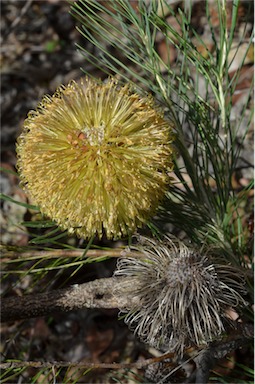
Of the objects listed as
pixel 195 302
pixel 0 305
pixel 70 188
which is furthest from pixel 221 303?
pixel 0 305

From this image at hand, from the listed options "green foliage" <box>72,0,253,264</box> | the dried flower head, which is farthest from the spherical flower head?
"green foliage" <box>72,0,253,264</box>

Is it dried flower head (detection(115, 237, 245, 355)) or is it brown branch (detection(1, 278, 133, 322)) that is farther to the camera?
brown branch (detection(1, 278, 133, 322))

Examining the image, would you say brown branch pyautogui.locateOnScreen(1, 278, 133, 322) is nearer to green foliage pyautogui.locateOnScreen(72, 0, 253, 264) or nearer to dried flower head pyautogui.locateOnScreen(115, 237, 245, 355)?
dried flower head pyautogui.locateOnScreen(115, 237, 245, 355)

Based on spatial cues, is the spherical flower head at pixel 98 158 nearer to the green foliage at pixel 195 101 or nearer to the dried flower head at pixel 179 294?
the dried flower head at pixel 179 294

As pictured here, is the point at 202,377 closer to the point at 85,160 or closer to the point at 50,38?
the point at 85,160

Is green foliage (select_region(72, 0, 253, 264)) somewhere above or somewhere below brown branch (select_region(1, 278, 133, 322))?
above

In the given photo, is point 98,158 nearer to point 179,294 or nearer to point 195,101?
point 179,294

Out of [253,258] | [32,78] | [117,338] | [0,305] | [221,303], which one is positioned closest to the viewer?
[221,303]
